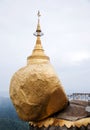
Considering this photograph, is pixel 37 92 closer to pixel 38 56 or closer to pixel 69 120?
pixel 69 120

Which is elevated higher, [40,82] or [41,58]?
[41,58]

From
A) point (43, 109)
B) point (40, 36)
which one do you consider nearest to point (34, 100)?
point (43, 109)

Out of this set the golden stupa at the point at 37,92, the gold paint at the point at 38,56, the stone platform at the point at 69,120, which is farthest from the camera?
the gold paint at the point at 38,56

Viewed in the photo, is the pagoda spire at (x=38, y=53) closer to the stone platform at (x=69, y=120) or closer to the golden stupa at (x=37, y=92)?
the golden stupa at (x=37, y=92)

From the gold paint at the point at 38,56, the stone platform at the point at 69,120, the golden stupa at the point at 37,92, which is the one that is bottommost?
the stone platform at the point at 69,120

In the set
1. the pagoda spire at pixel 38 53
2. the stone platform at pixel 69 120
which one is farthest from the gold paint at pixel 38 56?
the stone platform at pixel 69 120

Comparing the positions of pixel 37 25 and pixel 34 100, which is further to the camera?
pixel 37 25

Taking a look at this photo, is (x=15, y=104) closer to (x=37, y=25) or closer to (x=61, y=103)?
(x=61, y=103)

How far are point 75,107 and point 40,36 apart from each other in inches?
162

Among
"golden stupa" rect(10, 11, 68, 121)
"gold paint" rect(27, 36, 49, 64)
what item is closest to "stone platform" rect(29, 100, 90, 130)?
"golden stupa" rect(10, 11, 68, 121)

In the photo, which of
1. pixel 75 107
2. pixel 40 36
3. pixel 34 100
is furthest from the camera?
pixel 40 36

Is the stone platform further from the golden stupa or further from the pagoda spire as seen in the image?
the pagoda spire

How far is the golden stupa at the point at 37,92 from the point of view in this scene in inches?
563

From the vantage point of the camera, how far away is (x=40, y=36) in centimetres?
1664
